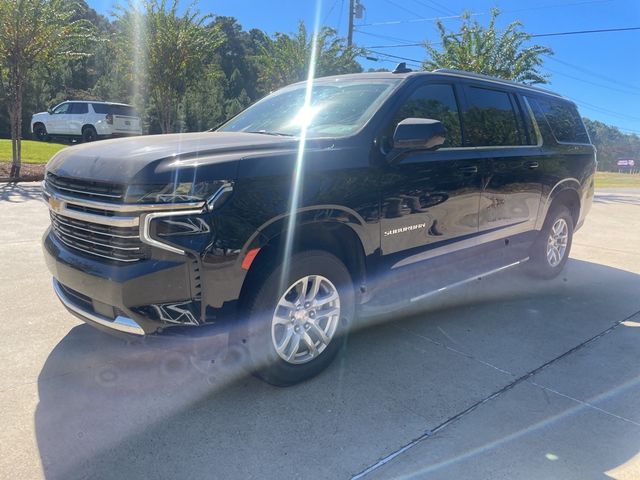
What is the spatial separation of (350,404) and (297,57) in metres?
18.6

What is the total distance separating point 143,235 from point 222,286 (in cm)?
49

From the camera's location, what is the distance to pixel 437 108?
4.03 m

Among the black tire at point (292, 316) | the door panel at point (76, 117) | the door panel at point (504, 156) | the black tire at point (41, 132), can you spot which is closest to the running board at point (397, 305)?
the black tire at point (292, 316)

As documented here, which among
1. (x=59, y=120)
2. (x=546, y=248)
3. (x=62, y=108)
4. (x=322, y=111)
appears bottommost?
(x=546, y=248)

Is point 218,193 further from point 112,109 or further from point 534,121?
point 112,109

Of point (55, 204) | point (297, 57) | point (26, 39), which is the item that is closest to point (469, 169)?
point (55, 204)

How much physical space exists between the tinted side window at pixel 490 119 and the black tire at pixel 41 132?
25.7 meters

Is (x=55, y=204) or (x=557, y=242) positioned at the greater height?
(x=55, y=204)

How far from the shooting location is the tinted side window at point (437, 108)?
3.76 meters

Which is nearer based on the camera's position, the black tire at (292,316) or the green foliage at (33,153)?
the black tire at (292,316)

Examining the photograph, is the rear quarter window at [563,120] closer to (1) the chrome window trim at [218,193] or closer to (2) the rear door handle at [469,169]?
(2) the rear door handle at [469,169]

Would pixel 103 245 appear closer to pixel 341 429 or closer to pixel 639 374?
pixel 341 429

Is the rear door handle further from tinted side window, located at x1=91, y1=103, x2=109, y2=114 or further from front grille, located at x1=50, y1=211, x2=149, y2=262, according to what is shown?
tinted side window, located at x1=91, y1=103, x2=109, y2=114

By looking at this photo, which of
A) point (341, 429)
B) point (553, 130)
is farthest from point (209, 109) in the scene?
point (341, 429)
